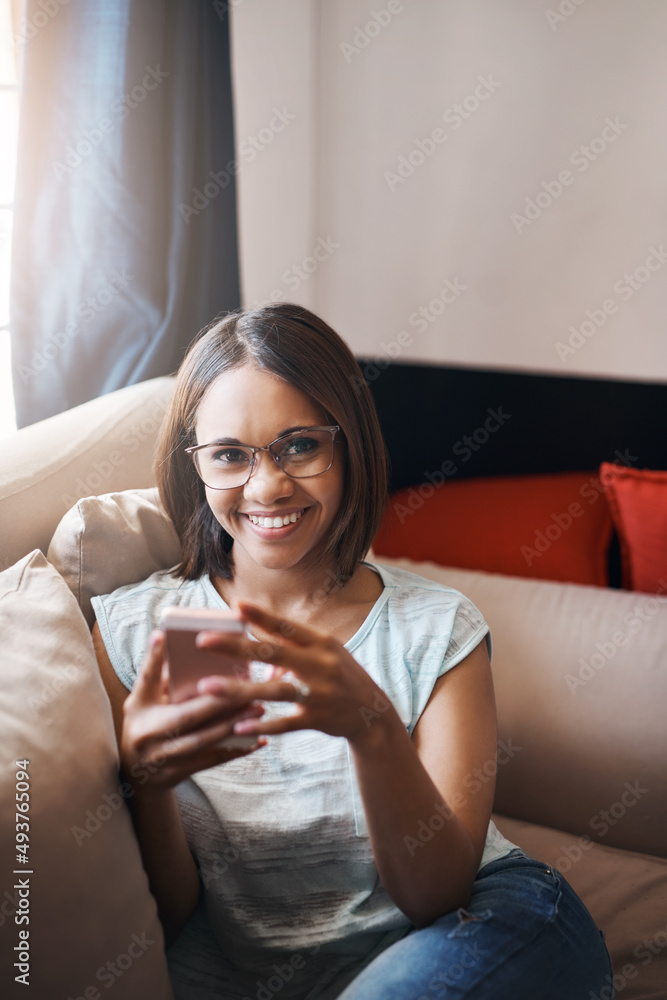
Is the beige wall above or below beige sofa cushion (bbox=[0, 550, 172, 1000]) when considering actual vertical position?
above

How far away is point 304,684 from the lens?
2.29 ft

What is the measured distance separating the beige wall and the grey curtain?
1.06ft

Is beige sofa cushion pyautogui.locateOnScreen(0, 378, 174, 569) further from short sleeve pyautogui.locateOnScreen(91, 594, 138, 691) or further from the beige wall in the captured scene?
the beige wall

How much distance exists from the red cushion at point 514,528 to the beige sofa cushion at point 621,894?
55 centimetres

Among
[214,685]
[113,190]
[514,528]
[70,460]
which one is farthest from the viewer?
[514,528]

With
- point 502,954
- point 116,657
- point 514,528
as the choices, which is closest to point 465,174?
point 514,528

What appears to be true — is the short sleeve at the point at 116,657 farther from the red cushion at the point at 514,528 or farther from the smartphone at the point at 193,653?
the red cushion at the point at 514,528

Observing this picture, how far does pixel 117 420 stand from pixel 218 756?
2.32ft

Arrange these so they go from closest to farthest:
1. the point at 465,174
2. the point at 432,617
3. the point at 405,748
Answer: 1. the point at 405,748
2. the point at 432,617
3. the point at 465,174

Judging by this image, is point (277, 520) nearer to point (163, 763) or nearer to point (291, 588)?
point (291, 588)

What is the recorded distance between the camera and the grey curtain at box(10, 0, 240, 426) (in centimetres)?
140

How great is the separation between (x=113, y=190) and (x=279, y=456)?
2.77ft

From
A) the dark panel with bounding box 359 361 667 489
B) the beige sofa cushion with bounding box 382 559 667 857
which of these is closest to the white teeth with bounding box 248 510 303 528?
the beige sofa cushion with bounding box 382 559 667 857

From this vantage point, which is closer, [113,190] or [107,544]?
[107,544]
